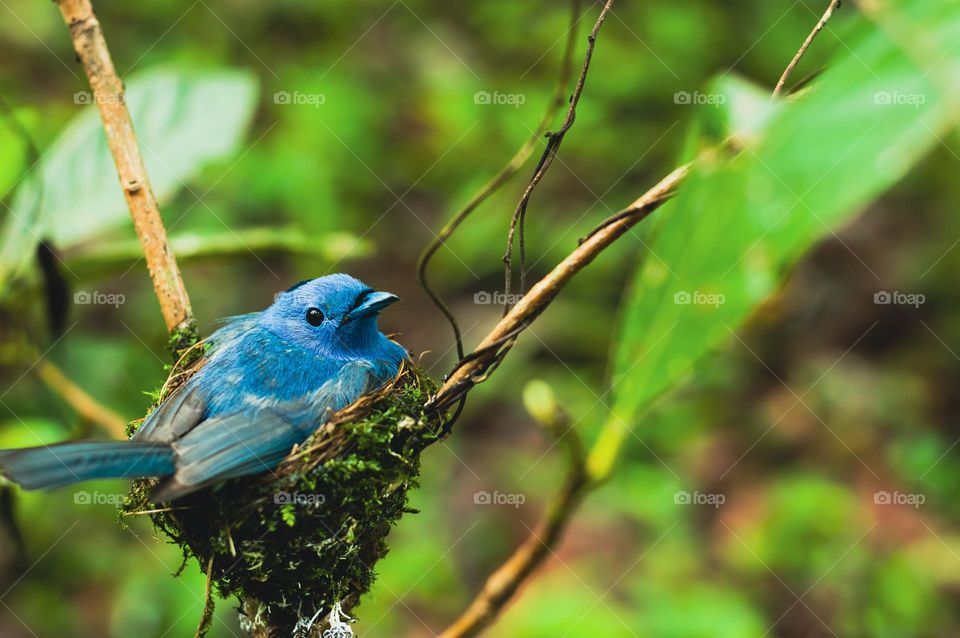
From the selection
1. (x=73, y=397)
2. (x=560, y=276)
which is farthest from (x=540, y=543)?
(x=73, y=397)

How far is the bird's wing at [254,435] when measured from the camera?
2326 millimetres

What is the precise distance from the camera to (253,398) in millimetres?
2791

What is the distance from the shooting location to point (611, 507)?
5.38 meters

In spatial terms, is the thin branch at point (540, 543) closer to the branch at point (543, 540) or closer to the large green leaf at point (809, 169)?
the branch at point (543, 540)

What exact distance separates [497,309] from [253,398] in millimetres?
3601

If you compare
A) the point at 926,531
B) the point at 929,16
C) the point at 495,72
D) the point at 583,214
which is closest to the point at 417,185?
the point at 495,72

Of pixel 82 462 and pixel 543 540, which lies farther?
pixel 82 462

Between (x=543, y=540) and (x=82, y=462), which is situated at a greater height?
(x=543, y=540)

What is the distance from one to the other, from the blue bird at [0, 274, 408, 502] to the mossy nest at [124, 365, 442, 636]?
0.10 metres

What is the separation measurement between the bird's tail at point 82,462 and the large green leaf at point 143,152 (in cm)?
105

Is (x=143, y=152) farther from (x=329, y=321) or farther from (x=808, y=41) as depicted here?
(x=808, y=41)

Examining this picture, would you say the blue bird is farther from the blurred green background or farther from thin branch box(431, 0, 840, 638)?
thin branch box(431, 0, 840, 638)

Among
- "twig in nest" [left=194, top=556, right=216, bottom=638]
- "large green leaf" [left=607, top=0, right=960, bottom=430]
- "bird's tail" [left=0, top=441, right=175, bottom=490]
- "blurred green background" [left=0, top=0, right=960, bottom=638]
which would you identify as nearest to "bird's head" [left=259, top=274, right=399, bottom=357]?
"blurred green background" [left=0, top=0, right=960, bottom=638]

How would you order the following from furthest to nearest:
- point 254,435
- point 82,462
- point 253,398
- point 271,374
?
point 271,374, point 253,398, point 254,435, point 82,462
